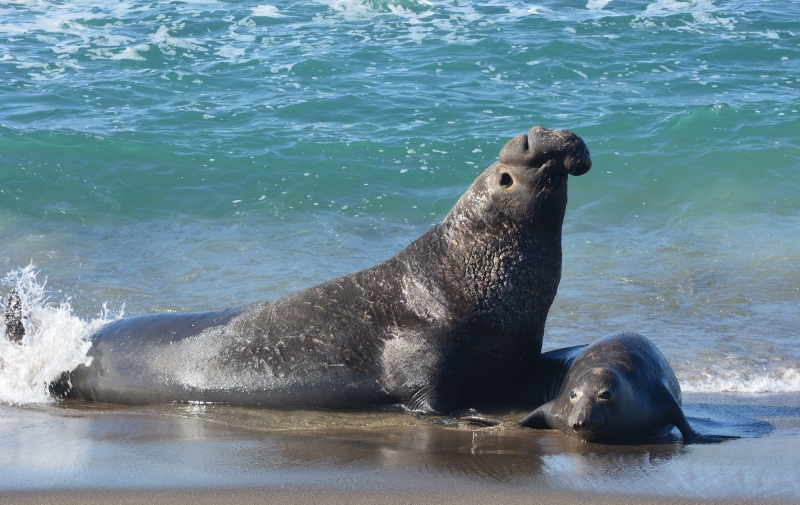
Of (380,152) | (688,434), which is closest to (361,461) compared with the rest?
(688,434)

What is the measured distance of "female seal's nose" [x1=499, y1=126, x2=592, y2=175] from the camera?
670cm

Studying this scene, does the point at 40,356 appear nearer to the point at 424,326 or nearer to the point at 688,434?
the point at 424,326

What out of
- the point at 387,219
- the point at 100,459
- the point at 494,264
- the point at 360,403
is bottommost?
the point at 387,219

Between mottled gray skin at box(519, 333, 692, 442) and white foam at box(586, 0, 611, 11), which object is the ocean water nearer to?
white foam at box(586, 0, 611, 11)

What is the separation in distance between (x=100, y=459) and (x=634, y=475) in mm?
2882

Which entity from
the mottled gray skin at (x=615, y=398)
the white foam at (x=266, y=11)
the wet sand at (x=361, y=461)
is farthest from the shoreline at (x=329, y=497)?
the white foam at (x=266, y=11)

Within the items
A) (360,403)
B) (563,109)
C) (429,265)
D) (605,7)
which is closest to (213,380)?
(360,403)

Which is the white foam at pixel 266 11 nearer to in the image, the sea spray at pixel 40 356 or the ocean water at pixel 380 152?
the ocean water at pixel 380 152

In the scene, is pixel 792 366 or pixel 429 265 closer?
pixel 429 265

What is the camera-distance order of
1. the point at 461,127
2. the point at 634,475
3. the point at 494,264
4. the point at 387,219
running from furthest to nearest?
the point at 461,127
the point at 387,219
the point at 494,264
the point at 634,475

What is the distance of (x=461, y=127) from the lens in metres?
18.0

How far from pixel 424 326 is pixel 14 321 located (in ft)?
11.3

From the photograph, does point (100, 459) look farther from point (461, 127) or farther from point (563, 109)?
point (563, 109)

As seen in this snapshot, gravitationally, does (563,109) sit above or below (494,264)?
below
